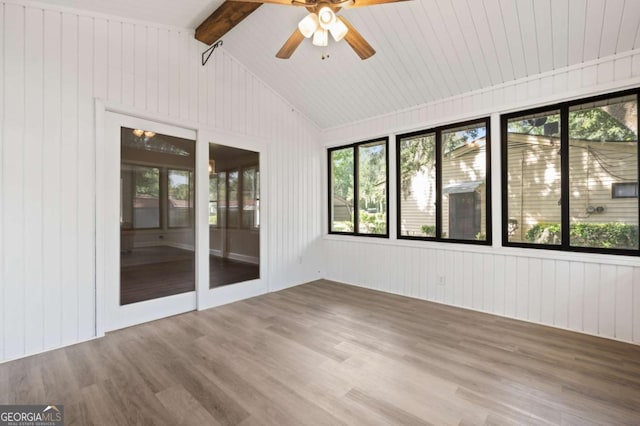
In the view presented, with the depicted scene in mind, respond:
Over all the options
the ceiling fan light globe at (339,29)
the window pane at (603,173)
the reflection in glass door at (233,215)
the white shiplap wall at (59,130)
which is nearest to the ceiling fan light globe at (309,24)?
the ceiling fan light globe at (339,29)

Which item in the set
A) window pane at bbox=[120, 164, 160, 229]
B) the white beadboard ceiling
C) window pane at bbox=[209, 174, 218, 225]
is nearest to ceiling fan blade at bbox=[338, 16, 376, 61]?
the white beadboard ceiling

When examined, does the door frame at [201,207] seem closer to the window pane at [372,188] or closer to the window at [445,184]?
the window pane at [372,188]

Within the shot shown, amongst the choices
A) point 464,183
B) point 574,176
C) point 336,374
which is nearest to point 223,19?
point 464,183

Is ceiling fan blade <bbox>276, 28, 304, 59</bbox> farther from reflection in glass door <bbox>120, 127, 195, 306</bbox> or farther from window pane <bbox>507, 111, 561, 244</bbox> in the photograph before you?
window pane <bbox>507, 111, 561, 244</bbox>

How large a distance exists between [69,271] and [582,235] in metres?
5.25

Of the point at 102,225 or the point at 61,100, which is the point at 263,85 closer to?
the point at 61,100

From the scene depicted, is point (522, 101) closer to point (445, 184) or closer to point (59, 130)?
point (445, 184)

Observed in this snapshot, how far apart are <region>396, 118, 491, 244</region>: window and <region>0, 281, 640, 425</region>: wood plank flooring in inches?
49.8

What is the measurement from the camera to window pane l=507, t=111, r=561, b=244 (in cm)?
334

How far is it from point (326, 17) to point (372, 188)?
3.13 meters

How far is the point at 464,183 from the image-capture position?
399 cm

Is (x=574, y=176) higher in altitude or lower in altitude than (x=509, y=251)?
higher

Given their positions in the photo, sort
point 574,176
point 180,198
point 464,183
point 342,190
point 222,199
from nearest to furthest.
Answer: point 574,176 → point 180,198 → point 464,183 → point 222,199 → point 342,190

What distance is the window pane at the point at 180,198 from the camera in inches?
145
